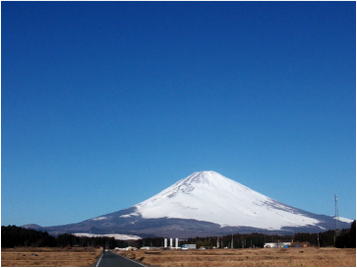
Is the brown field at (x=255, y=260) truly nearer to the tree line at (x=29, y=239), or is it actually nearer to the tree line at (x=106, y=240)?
the tree line at (x=106, y=240)

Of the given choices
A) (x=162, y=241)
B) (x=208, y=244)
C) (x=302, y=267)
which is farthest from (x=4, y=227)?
(x=302, y=267)

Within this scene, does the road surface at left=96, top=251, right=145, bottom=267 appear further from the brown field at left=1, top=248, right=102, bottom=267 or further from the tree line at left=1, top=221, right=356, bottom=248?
the tree line at left=1, top=221, right=356, bottom=248

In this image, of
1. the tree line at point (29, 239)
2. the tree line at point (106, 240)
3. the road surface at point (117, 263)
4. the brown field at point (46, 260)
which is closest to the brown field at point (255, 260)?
the road surface at point (117, 263)

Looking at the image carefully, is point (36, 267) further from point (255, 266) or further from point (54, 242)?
point (54, 242)

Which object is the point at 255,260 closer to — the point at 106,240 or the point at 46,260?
the point at 46,260

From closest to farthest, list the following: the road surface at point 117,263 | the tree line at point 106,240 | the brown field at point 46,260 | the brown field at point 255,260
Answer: the brown field at point 255,260, the road surface at point 117,263, the brown field at point 46,260, the tree line at point 106,240

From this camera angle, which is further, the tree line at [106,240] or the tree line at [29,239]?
the tree line at [29,239]

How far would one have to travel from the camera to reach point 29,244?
130000 mm

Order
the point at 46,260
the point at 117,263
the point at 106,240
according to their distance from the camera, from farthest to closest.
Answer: the point at 106,240 → the point at 46,260 → the point at 117,263

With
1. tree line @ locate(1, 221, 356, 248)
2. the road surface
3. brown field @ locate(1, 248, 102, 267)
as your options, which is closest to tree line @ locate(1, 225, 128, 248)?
tree line @ locate(1, 221, 356, 248)

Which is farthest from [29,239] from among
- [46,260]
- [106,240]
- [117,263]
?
[117,263]

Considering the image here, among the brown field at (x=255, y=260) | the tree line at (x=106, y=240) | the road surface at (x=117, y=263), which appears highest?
the tree line at (x=106, y=240)

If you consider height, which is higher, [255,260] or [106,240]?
[106,240]

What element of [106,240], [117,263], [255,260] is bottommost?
[117,263]
